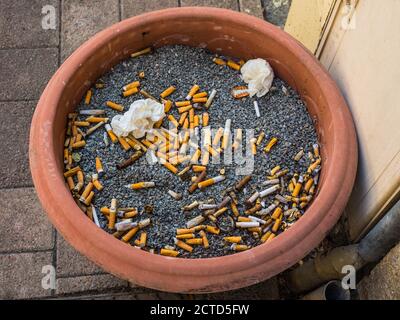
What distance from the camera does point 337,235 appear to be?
67.4 inches

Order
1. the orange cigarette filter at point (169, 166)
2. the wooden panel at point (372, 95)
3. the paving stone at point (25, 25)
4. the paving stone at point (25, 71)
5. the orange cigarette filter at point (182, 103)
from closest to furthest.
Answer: the wooden panel at point (372, 95) < the orange cigarette filter at point (169, 166) < the orange cigarette filter at point (182, 103) < the paving stone at point (25, 71) < the paving stone at point (25, 25)

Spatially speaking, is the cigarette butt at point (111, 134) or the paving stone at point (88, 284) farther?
the paving stone at point (88, 284)

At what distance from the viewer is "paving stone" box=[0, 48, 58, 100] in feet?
6.45

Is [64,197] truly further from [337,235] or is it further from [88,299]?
[337,235]

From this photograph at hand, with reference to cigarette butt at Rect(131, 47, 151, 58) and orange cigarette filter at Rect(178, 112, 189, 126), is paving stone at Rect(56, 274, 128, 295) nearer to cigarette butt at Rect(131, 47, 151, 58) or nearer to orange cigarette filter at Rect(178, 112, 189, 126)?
orange cigarette filter at Rect(178, 112, 189, 126)

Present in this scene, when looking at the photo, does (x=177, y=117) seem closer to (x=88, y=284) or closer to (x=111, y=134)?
(x=111, y=134)

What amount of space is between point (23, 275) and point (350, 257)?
1011 mm

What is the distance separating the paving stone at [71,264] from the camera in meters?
1.70

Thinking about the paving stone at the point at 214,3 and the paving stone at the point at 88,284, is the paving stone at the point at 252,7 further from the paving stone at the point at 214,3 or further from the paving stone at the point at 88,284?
the paving stone at the point at 88,284

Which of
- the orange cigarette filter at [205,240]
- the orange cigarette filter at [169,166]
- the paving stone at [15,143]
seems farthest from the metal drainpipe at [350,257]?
the paving stone at [15,143]

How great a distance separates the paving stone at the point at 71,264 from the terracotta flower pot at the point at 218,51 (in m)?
0.41

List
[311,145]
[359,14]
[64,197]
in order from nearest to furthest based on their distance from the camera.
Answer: [64,197] → [359,14] → [311,145]
